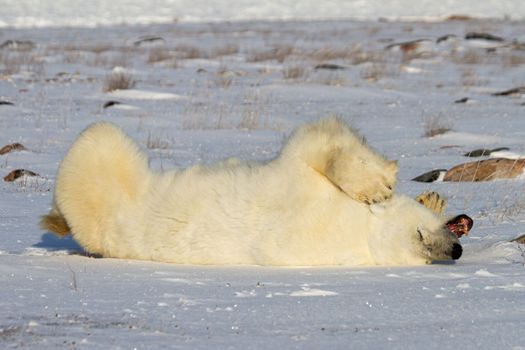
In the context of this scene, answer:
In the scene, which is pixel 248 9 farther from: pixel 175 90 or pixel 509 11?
pixel 175 90

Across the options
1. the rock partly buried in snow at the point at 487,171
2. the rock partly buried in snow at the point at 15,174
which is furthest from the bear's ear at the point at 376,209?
the rock partly buried in snow at the point at 15,174

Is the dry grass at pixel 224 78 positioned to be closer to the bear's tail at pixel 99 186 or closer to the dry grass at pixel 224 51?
the dry grass at pixel 224 51

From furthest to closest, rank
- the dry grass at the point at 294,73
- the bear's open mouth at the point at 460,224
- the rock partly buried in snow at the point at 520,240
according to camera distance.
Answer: the dry grass at the point at 294,73
the rock partly buried in snow at the point at 520,240
the bear's open mouth at the point at 460,224

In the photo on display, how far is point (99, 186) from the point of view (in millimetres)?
4785

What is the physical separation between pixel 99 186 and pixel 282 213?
87cm

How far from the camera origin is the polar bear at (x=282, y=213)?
178 inches

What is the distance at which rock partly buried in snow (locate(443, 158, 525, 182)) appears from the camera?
7930mm

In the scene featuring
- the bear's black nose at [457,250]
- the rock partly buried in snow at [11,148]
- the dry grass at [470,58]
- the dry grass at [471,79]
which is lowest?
the rock partly buried in snow at [11,148]

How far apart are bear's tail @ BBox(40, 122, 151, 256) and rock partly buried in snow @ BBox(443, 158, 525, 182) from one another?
143 inches

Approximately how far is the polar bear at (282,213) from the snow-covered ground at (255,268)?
104 millimetres

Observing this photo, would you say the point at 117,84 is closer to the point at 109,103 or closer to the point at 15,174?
the point at 109,103

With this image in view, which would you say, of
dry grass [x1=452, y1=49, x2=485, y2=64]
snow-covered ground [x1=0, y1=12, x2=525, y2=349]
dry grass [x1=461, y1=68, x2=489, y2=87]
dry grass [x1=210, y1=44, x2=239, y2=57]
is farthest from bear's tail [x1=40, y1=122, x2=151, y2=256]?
dry grass [x1=210, y1=44, x2=239, y2=57]

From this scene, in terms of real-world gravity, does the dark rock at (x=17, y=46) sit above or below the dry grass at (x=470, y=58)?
below

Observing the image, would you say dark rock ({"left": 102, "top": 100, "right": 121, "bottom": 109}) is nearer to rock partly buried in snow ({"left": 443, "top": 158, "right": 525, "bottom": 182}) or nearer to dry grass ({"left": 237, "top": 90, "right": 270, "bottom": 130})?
dry grass ({"left": 237, "top": 90, "right": 270, "bottom": 130})
